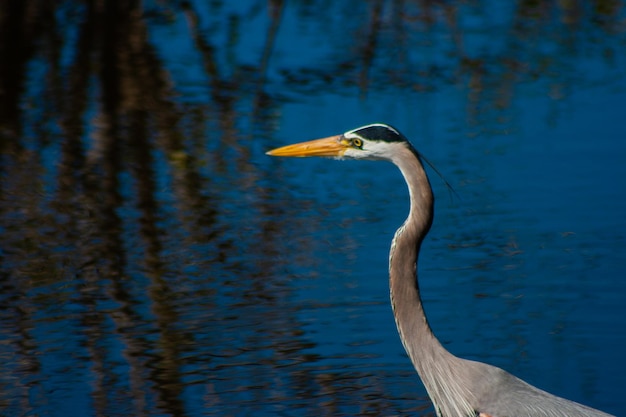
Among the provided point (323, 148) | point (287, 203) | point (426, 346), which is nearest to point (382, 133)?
point (323, 148)

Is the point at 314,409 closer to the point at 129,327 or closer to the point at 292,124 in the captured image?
the point at 129,327

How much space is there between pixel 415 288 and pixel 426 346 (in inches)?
9.2

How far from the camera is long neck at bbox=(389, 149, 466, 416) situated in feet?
14.0

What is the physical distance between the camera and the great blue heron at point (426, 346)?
14.0 feet

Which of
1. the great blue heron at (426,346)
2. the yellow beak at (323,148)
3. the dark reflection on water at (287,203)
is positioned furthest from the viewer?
the dark reflection on water at (287,203)

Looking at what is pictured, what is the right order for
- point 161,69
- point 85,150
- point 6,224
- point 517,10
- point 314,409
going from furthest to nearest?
point 517,10 → point 161,69 → point 85,150 → point 6,224 → point 314,409

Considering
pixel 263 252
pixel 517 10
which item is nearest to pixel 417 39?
pixel 517 10

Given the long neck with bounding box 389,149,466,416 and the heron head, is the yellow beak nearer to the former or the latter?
the heron head

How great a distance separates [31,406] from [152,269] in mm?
1490

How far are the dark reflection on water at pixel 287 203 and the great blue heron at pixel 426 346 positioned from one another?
22.7 inches

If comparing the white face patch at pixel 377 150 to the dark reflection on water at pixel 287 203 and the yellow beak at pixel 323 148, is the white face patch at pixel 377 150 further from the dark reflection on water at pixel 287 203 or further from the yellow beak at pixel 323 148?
the dark reflection on water at pixel 287 203

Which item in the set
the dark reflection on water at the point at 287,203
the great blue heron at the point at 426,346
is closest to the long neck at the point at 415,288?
the great blue heron at the point at 426,346

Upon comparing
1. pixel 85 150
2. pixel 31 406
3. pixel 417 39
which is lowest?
pixel 31 406

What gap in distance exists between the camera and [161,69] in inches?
370
